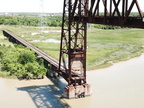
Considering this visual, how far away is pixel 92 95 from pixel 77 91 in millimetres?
1707

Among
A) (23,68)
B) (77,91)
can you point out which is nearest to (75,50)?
(77,91)

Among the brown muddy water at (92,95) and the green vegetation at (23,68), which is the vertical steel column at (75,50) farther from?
the green vegetation at (23,68)

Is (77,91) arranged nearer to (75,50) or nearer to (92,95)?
(92,95)

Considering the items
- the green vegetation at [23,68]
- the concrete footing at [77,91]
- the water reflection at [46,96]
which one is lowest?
the water reflection at [46,96]

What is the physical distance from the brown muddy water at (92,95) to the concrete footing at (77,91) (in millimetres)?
524

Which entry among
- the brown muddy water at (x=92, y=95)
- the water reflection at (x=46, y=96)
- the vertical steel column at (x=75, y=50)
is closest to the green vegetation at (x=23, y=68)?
the brown muddy water at (x=92, y=95)

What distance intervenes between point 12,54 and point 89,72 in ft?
44.5

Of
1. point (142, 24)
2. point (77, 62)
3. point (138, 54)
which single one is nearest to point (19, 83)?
point (77, 62)

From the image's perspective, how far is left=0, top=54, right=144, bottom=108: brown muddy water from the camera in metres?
22.7

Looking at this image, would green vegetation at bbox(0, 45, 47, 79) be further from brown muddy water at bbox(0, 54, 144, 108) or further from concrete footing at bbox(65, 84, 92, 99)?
concrete footing at bbox(65, 84, 92, 99)

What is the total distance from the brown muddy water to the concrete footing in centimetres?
52

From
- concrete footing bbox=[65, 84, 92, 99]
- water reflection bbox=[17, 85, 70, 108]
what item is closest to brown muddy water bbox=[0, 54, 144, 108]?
water reflection bbox=[17, 85, 70, 108]

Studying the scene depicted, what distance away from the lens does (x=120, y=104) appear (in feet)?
73.8

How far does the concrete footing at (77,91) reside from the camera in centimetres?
2403
